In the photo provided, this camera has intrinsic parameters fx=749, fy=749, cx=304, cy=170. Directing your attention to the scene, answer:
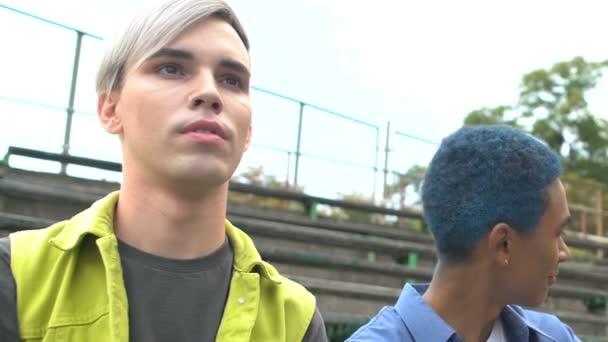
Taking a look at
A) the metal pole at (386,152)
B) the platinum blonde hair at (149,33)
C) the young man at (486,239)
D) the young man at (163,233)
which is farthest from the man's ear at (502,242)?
the metal pole at (386,152)

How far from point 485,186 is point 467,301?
0.27 metres

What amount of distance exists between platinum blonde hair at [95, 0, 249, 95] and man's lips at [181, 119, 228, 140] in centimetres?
17

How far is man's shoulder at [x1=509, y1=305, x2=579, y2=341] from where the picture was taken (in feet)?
5.95

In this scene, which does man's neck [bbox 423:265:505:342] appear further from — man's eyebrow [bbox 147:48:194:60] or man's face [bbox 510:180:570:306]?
man's eyebrow [bbox 147:48:194:60]

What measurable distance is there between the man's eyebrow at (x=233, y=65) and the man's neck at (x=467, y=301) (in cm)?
71

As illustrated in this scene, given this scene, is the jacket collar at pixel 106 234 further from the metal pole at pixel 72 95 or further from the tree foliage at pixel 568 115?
the tree foliage at pixel 568 115

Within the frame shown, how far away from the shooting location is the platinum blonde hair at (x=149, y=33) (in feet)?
4.47

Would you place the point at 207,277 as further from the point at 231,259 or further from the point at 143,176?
the point at 143,176

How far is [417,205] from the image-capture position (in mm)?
8656

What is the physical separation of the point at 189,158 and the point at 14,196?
270cm

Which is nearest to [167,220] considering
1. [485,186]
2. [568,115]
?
[485,186]

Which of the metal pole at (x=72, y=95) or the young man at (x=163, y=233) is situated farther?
the metal pole at (x=72, y=95)

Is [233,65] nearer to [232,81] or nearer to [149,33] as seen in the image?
[232,81]

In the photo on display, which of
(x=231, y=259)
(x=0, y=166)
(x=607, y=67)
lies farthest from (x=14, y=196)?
(x=607, y=67)
